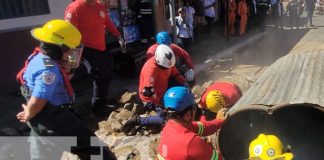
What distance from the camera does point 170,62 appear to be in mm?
5391

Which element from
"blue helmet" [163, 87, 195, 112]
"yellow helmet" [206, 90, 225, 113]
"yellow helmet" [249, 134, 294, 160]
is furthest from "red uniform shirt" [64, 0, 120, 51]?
"yellow helmet" [249, 134, 294, 160]

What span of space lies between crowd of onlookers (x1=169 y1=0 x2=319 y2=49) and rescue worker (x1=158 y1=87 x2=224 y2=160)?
6527mm

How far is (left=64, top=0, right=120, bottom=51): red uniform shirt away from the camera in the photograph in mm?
5742

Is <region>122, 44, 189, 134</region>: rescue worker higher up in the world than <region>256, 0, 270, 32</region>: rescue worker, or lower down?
higher up

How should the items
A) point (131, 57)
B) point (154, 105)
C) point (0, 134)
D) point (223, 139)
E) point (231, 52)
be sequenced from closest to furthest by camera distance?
point (223, 139) → point (0, 134) → point (154, 105) → point (131, 57) → point (231, 52)

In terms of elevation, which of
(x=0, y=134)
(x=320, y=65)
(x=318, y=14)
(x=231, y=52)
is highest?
(x=320, y=65)

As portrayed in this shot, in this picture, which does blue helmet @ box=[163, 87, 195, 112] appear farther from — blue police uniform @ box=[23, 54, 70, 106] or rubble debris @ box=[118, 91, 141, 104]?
rubble debris @ box=[118, 91, 141, 104]

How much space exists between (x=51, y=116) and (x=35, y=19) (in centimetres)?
429

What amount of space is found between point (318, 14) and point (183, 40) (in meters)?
15.8

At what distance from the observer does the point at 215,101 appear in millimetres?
4609

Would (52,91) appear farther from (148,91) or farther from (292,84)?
(292,84)

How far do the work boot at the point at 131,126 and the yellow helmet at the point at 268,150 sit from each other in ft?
7.70

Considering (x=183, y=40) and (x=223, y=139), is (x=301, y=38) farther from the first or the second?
(x=223, y=139)

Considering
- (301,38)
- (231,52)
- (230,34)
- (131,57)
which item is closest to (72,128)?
(131,57)
